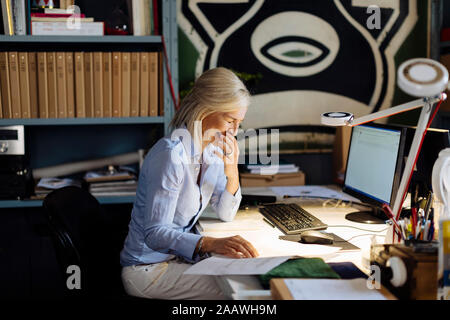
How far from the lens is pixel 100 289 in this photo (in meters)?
1.67

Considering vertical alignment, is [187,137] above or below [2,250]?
above

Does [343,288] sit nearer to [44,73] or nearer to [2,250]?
[44,73]

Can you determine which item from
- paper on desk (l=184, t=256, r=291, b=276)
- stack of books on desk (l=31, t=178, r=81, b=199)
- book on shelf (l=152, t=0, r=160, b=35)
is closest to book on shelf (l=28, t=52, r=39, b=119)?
stack of books on desk (l=31, t=178, r=81, b=199)

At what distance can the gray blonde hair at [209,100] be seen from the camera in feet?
5.71

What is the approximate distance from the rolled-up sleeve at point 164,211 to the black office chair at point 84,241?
21 centimetres

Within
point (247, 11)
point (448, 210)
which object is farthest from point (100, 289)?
point (247, 11)

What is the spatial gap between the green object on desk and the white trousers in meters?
0.37

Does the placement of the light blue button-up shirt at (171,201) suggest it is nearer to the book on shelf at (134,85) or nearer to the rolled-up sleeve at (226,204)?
the rolled-up sleeve at (226,204)

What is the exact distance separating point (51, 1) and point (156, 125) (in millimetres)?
796

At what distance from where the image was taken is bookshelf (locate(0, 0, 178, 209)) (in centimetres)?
240

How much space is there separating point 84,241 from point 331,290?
2.97 ft

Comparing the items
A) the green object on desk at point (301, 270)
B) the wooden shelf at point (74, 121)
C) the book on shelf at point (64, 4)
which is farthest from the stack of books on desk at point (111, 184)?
the green object on desk at point (301, 270)

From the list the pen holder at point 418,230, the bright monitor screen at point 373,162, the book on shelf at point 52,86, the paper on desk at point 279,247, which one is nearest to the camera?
the pen holder at point 418,230

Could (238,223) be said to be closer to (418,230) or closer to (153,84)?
(418,230)
